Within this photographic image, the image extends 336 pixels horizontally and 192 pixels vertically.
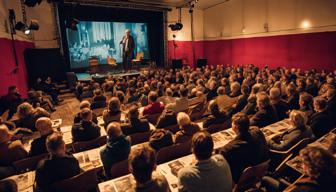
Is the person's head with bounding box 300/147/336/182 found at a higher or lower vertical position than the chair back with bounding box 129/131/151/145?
higher

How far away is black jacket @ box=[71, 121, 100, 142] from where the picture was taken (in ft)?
11.1

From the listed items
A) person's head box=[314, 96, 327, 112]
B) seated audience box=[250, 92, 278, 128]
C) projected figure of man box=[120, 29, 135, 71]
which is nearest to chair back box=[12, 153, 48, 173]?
seated audience box=[250, 92, 278, 128]

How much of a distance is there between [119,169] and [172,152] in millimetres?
680

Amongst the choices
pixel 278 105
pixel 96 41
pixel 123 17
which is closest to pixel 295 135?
pixel 278 105

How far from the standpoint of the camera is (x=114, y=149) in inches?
107

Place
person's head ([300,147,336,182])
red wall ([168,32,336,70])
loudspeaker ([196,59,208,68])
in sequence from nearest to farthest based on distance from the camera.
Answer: person's head ([300,147,336,182]) → red wall ([168,32,336,70]) → loudspeaker ([196,59,208,68])

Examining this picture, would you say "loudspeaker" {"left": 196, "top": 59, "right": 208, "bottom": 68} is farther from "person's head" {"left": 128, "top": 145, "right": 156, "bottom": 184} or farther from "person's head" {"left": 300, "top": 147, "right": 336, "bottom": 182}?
"person's head" {"left": 128, "top": 145, "right": 156, "bottom": 184}

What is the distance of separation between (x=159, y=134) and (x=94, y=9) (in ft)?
42.3

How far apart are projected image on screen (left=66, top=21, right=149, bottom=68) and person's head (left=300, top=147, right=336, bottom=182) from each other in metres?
12.9

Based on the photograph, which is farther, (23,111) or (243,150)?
(23,111)

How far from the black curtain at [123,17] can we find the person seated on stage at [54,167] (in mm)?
10988

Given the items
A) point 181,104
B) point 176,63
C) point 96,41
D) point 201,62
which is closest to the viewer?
point 181,104

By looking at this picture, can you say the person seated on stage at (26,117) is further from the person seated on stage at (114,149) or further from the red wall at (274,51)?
the red wall at (274,51)

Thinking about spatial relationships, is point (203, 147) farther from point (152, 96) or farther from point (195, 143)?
point (152, 96)
